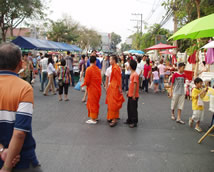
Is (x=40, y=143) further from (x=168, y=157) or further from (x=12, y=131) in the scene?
(x=12, y=131)

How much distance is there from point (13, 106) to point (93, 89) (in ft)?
15.3

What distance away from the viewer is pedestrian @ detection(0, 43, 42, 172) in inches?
68.6

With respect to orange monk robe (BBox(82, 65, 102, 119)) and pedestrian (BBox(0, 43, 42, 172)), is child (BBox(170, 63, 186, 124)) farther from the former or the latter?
pedestrian (BBox(0, 43, 42, 172))

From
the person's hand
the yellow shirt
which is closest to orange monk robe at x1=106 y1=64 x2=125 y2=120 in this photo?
the yellow shirt

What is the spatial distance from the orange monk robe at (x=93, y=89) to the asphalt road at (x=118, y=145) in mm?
387

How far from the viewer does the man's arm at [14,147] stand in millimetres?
1734

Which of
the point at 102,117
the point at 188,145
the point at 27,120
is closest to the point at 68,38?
the point at 102,117

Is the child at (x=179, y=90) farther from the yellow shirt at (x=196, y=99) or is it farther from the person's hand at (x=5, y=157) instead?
the person's hand at (x=5, y=157)

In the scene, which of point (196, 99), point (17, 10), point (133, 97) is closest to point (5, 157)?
point (133, 97)

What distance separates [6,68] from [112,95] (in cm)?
440

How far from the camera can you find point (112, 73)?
621cm

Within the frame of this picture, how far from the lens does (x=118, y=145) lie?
479cm

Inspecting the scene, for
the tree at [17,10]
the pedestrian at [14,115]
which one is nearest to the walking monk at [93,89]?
the pedestrian at [14,115]

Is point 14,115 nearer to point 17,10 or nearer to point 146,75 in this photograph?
point 146,75
